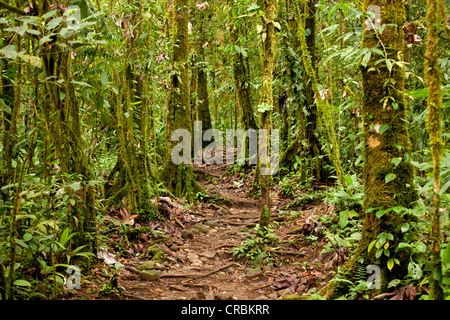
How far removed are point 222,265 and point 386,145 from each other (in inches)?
119

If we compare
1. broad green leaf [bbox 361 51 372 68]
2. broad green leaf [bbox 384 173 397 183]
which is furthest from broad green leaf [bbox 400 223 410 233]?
broad green leaf [bbox 361 51 372 68]

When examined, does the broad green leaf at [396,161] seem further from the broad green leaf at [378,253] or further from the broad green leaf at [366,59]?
the broad green leaf at [366,59]

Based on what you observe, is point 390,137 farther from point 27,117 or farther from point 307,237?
point 27,117

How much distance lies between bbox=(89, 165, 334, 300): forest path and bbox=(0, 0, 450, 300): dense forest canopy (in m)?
0.07

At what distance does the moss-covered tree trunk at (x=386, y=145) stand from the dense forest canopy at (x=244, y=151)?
12 millimetres

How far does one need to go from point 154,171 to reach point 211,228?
5.17 ft

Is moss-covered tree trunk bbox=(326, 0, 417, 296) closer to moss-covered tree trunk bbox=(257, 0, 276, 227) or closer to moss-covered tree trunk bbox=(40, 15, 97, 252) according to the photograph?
moss-covered tree trunk bbox=(257, 0, 276, 227)

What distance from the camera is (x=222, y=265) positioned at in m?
5.00

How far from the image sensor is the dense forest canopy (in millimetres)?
2750

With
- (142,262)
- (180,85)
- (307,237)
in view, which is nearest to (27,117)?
(142,262)

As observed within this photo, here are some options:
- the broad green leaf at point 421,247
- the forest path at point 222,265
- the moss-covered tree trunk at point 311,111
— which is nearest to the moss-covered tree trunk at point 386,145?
the broad green leaf at point 421,247

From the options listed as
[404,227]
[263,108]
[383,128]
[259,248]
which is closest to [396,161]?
[383,128]

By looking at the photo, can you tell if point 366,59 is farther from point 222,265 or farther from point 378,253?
point 222,265
